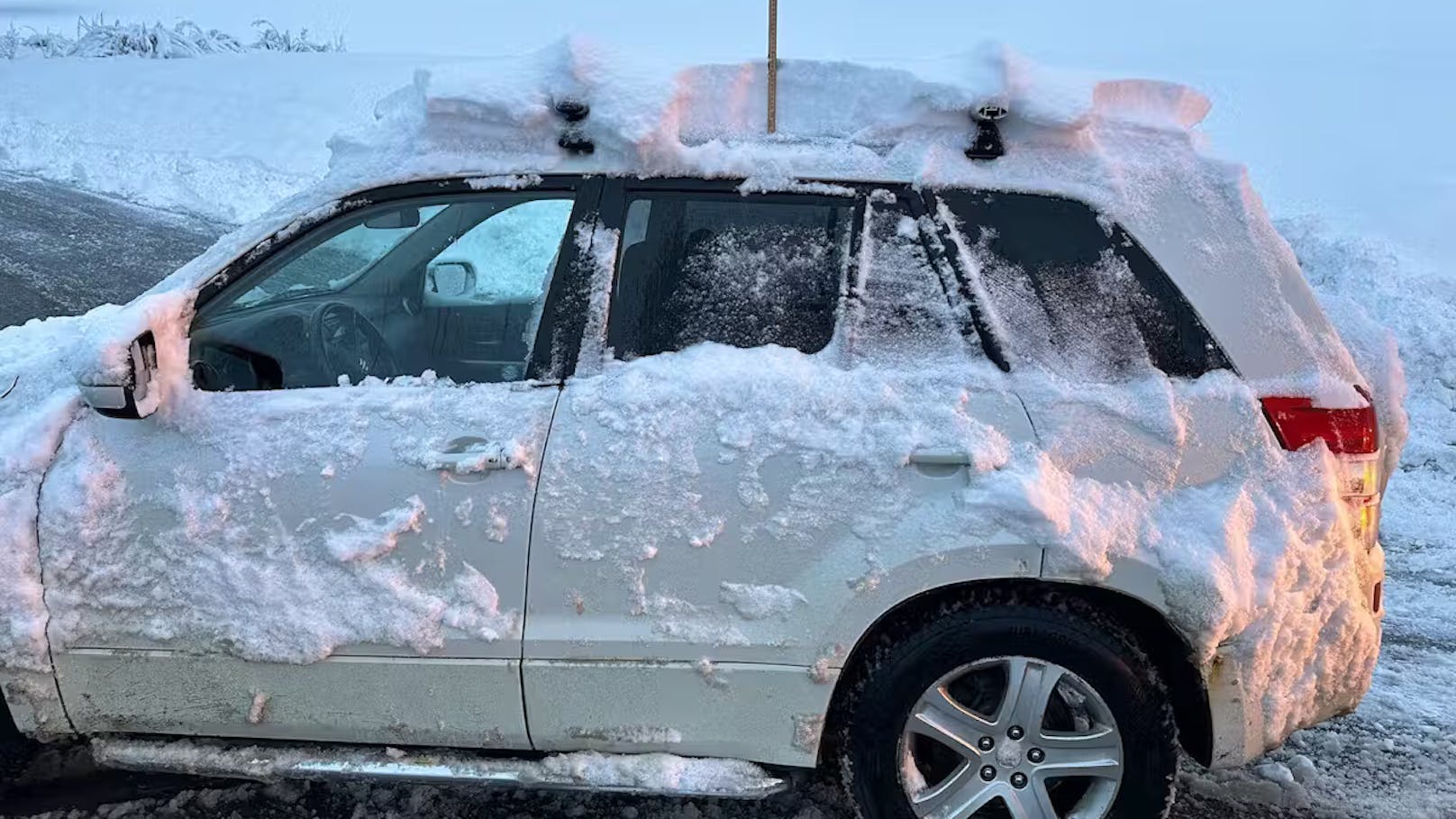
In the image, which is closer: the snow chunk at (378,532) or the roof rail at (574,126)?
the snow chunk at (378,532)

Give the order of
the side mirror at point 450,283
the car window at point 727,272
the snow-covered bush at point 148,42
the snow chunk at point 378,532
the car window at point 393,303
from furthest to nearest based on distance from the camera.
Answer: the snow-covered bush at point 148,42, the side mirror at point 450,283, the car window at point 393,303, the car window at point 727,272, the snow chunk at point 378,532

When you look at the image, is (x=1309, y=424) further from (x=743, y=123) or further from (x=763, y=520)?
(x=743, y=123)

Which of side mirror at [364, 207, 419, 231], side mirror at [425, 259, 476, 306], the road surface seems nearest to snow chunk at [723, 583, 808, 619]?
side mirror at [364, 207, 419, 231]

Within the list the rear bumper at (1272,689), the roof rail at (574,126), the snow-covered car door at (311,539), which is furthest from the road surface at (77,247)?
the rear bumper at (1272,689)

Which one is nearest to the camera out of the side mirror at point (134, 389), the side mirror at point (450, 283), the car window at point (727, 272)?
the side mirror at point (134, 389)

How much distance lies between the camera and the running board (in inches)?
109

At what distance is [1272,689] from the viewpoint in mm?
2795

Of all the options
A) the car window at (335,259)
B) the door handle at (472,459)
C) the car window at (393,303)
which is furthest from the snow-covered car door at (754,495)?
the car window at (335,259)

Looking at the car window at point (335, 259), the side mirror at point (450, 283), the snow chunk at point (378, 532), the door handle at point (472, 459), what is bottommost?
the snow chunk at point (378, 532)

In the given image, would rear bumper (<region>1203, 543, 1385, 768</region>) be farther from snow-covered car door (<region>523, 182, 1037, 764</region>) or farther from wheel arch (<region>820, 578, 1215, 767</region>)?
snow-covered car door (<region>523, 182, 1037, 764</region>)

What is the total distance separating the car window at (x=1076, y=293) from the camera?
276 cm

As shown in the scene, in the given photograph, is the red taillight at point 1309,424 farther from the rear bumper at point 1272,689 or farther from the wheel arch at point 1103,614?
the wheel arch at point 1103,614

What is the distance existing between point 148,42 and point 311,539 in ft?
72.0

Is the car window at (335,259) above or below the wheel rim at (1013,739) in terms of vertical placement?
above
